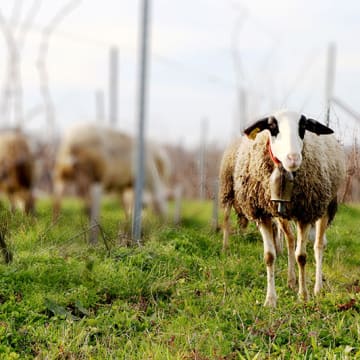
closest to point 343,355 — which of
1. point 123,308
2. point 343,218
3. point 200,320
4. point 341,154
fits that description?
point 200,320

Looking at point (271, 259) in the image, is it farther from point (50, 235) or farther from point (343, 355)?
point (50, 235)

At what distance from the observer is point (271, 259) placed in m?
6.22

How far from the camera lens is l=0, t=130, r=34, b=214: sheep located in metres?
2.73

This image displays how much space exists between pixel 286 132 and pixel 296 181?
0.63 metres

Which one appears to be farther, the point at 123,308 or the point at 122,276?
the point at 122,276

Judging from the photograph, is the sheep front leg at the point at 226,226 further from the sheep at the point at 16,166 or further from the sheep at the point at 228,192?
the sheep at the point at 16,166

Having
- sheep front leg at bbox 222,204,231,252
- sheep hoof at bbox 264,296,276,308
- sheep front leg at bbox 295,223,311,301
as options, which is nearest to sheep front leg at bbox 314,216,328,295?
sheep front leg at bbox 295,223,311,301

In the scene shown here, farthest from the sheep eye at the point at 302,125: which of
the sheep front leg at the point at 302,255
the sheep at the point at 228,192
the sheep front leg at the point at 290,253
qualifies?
the sheep at the point at 228,192

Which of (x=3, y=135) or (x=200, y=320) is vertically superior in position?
(x=3, y=135)

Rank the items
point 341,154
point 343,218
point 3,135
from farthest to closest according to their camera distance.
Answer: point 343,218, point 341,154, point 3,135

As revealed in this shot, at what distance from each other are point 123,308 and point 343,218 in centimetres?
285

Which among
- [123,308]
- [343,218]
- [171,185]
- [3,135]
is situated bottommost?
[123,308]

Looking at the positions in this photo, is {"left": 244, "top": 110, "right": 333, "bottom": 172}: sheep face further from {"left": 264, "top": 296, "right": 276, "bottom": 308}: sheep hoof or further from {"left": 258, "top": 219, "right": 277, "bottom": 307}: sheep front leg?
{"left": 264, "top": 296, "right": 276, "bottom": 308}: sheep hoof

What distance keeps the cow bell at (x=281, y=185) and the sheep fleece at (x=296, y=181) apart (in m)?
0.11
